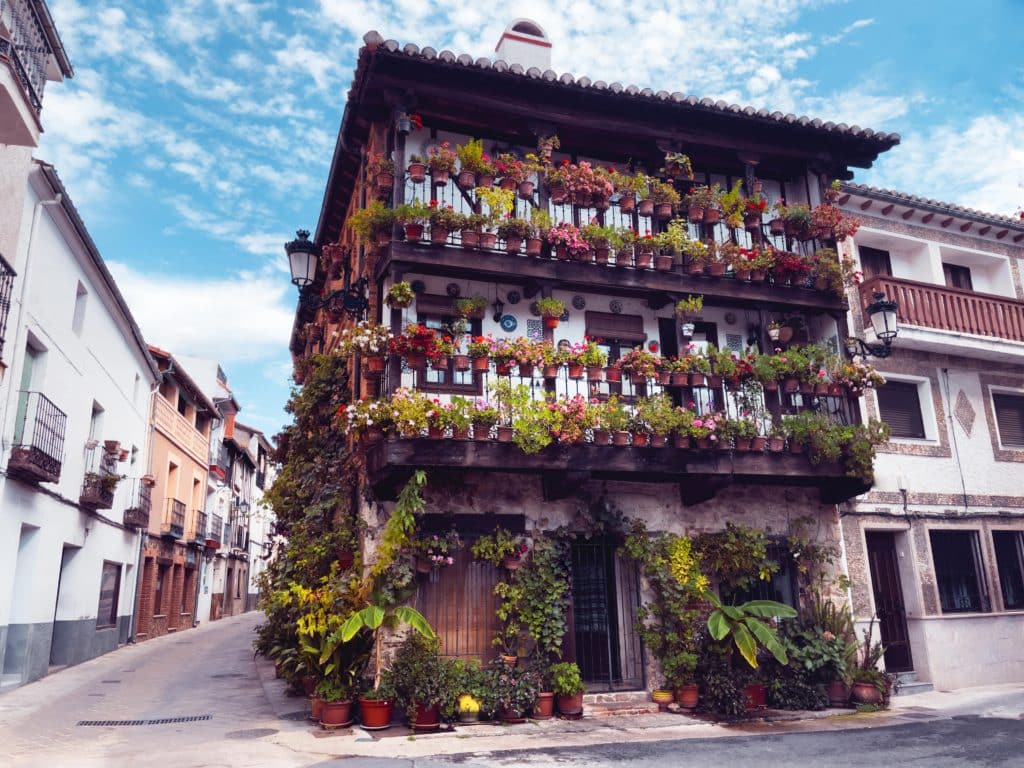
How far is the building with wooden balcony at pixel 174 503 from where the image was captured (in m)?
22.6

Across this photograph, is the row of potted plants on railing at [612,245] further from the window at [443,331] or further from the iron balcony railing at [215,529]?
the iron balcony railing at [215,529]

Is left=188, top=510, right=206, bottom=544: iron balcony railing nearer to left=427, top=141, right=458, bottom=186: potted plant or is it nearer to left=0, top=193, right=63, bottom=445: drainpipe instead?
left=0, top=193, right=63, bottom=445: drainpipe

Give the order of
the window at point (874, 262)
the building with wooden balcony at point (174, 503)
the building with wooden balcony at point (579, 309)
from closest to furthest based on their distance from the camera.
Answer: the building with wooden balcony at point (579, 309)
the window at point (874, 262)
the building with wooden balcony at point (174, 503)

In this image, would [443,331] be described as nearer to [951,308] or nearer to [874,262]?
[874,262]

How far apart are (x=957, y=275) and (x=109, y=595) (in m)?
20.2

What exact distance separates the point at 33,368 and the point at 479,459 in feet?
27.3

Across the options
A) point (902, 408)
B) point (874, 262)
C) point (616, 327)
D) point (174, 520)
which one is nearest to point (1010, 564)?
point (902, 408)

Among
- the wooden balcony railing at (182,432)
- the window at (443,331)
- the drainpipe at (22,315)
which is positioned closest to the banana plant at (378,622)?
the window at (443,331)

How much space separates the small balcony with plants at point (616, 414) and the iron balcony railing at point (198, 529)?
756 inches

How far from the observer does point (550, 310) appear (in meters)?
11.4

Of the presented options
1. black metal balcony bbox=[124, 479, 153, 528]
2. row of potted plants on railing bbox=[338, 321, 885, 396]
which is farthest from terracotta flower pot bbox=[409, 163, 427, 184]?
black metal balcony bbox=[124, 479, 153, 528]

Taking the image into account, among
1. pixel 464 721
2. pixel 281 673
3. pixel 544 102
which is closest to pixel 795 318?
pixel 544 102

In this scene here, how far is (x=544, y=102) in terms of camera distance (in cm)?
1231

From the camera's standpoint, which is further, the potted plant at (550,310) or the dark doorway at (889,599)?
the dark doorway at (889,599)
